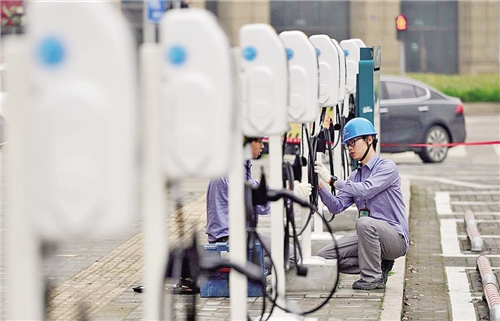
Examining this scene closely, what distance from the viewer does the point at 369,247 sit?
355 inches

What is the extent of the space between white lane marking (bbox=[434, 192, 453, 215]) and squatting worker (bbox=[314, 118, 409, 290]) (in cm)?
578

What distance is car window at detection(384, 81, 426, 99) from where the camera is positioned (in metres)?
21.5

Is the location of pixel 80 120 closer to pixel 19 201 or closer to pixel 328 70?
pixel 19 201

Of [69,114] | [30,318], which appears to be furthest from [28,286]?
[69,114]

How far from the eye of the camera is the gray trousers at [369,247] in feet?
29.6

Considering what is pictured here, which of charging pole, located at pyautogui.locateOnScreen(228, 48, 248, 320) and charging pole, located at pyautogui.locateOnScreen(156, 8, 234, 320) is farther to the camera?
charging pole, located at pyautogui.locateOnScreen(228, 48, 248, 320)

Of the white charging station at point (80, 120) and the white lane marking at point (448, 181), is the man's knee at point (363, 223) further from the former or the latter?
the white lane marking at point (448, 181)

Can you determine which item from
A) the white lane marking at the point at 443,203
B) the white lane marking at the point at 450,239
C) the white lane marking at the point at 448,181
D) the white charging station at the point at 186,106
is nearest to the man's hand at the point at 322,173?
the white lane marking at the point at 450,239

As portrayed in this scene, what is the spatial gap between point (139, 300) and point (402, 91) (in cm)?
1324

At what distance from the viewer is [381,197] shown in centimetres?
920

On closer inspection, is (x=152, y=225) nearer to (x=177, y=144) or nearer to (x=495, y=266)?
(x=177, y=144)

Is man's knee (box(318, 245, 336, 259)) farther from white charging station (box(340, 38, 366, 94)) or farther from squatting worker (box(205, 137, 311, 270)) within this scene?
white charging station (box(340, 38, 366, 94))

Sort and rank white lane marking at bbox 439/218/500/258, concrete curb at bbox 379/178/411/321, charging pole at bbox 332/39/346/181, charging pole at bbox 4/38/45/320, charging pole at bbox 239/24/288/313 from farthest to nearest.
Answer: white lane marking at bbox 439/218/500/258 → charging pole at bbox 332/39/346/181 → concrete curb at bbox 379/178/411/321 → charging pole at bbox 239/24/288/313 → charging pole at bbox 4/38/45/320

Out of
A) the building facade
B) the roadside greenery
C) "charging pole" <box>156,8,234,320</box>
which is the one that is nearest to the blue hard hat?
"charging pole" <box>156,8,234,320</box>
